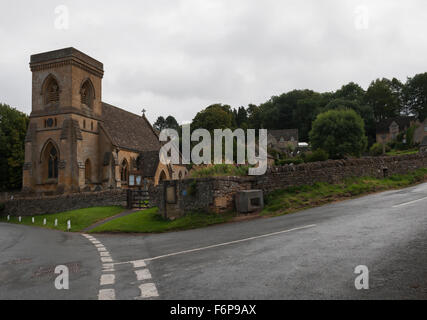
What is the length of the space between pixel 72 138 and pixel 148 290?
123ft

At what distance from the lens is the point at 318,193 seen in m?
16.5

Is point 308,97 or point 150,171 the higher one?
point 308,97

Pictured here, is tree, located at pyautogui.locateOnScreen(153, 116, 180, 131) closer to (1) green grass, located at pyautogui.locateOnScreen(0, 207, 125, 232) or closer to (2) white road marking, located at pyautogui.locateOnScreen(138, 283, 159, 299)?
(1) green grass, located at pyautogui.locateOnScreen(0, 207, 125, 232)

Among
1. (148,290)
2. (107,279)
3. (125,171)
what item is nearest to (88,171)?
(125,171)

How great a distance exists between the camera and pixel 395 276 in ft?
18.0

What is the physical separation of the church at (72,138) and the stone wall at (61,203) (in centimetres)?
368

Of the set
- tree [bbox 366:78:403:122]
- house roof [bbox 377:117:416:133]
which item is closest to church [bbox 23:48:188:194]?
house roof [bbox 377:117:416:133]

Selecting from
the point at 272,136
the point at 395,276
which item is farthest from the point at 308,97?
the point at 395,276

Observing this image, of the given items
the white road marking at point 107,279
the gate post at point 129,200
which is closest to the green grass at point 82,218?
the gate post at point 129,200

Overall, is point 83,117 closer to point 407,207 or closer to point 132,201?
point 132,201

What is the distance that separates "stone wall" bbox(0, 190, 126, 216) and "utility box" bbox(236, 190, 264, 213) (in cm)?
1502

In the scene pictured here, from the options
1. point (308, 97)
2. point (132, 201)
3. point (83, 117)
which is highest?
point (308, 97)
